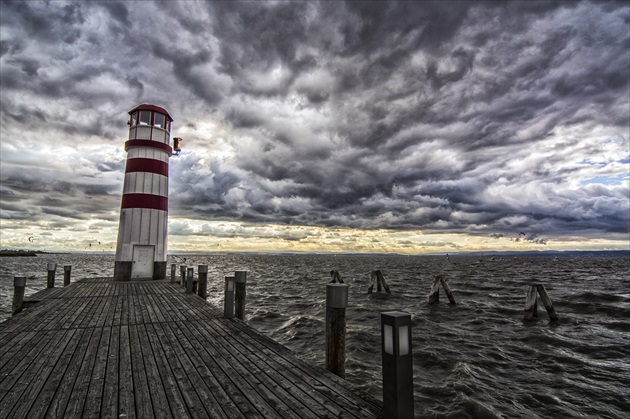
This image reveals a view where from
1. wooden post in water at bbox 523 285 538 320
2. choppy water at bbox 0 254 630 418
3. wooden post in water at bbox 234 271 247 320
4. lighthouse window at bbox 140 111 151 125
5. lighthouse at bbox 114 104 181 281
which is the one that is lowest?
choppy water at bbox 0 254 630 418

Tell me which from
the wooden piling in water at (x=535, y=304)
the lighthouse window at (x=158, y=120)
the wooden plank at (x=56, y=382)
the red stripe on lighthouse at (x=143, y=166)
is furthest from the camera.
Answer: the lighthouse window at (x=158, y=120)

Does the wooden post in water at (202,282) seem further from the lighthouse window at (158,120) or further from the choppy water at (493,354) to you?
the lighthouse window at (158,120)

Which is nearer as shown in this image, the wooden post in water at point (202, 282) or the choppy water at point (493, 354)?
the choppy water at point (493, 354)

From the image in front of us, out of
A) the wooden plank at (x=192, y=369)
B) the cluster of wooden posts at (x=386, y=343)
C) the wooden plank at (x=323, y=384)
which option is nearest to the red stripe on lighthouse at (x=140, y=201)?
the cluster of wooden posts at (x=386, y=343)

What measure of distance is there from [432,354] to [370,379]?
8.86 feet

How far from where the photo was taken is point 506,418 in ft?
18.9

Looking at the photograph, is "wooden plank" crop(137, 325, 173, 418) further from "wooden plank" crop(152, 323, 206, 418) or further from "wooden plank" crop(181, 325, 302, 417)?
"wooden plank" crop(181, 325, 302, 417)

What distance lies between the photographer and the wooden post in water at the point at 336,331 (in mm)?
4590

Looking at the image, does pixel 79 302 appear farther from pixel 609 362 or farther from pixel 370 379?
pixel 609 362

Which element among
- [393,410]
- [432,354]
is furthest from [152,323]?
[432,354]

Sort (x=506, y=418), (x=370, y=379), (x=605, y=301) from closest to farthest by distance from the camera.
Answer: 1. (x=506, y=418)
2. (x=370, y=379)
3. (x=605, y=301)

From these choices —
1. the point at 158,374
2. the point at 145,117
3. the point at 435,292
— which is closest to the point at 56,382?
the point at 158,374

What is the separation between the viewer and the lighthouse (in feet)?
55.7

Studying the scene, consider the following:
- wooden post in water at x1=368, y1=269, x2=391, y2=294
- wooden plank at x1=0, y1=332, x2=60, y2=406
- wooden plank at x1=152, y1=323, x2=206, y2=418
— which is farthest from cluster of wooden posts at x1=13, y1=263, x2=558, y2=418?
wooden post in water at x1=368, y1=269, x2=391, y2=294
